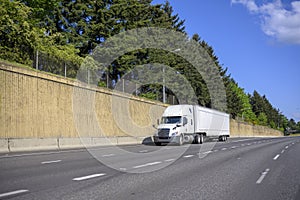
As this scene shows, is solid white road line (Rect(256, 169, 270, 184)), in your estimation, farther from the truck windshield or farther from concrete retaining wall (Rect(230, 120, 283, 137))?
concrete retaining wall (Rect(230, 120, 283, 137))

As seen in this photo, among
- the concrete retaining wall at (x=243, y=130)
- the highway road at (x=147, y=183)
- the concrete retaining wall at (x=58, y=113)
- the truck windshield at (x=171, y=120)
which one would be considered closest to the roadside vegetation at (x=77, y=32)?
the concrete retaining wall at (x=58, y=113)

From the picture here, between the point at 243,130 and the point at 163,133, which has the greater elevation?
the point at 163,133

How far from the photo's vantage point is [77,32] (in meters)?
47.6

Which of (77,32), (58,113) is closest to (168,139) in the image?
(58,113)

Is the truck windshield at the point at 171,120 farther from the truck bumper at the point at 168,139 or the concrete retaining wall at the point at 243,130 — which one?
the concrete retaining wall at the point at 243,130

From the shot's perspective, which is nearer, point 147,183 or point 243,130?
point 147,183

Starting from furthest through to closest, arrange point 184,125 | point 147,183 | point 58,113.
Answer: point 184,125 → point 58,113 → point 147,183

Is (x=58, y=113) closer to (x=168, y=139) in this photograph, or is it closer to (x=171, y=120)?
(x=168, y=139)

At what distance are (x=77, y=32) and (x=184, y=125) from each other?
25.3 meters

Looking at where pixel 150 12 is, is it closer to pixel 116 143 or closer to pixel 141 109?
pixel 141 109

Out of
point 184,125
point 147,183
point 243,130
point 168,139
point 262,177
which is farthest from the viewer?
point 243,130

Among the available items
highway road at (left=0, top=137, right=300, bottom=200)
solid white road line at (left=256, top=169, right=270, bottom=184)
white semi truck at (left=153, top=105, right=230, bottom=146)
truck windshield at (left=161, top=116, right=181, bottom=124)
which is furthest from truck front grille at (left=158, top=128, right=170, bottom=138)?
solid white road line at (left=256, top=169, right=270, bottom=184)

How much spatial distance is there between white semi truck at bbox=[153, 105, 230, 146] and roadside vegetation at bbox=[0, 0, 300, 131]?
8487 millimetres

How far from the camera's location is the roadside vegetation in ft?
90.0
